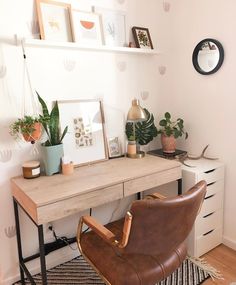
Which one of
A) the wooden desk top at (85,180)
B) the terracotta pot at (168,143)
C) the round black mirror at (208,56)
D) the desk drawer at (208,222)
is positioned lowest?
the desk drawer at (208,222)

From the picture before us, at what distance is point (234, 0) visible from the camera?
2000 millimetres

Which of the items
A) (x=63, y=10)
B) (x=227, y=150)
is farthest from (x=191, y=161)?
(x=63, y=10)

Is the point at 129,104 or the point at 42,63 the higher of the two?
the point at 42,63

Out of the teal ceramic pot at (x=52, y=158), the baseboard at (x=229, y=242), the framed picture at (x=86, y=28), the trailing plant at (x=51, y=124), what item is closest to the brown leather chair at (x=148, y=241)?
the teal ceramic pot at (x=52, y=158)

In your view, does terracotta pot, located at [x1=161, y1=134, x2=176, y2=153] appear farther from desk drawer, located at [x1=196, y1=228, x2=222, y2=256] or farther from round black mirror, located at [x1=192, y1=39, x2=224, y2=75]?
desk drawer, located at [x1=196, y1=228, x2=222, y2=256]

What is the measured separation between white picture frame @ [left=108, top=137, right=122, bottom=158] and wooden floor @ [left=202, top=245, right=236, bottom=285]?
1.10 meters

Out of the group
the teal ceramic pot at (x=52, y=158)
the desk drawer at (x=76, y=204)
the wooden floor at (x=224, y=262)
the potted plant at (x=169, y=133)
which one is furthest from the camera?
the potted plant at (x=169, y=133)

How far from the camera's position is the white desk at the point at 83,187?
1.42 meters

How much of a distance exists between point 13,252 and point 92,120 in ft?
3.67

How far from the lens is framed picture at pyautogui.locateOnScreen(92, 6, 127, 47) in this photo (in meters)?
2.09

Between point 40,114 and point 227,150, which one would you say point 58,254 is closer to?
point 40,114

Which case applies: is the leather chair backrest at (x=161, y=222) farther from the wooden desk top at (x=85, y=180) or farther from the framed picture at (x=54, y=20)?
the framed picture at (x=54, y=20)

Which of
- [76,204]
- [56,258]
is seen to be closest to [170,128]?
[76,204]

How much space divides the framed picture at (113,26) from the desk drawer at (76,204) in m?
1.19
